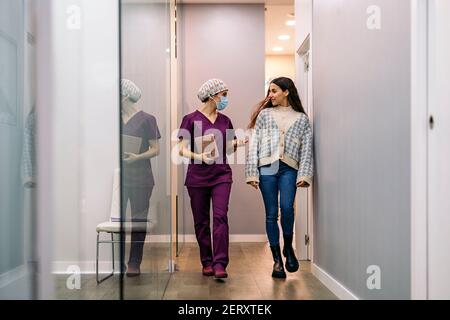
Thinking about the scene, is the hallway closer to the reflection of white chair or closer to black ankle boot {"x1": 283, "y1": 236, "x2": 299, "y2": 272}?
black ankle boot {"x1": 283, "y1": 236, "x2": 299, "y2": 272}

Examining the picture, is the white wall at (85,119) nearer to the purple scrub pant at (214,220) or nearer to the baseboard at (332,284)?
the purple scrub pant at (214,220)

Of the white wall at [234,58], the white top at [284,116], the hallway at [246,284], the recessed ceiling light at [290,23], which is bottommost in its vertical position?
the hallway at [246,284]

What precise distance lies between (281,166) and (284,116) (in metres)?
0.35

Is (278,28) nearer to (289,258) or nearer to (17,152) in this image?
(289,258)

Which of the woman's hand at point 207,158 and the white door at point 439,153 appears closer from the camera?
the white door at point 439,153

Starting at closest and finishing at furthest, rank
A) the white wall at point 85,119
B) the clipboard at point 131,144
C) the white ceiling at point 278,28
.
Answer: the clipboard at point 131,144
the white wall at point 85,119
the white ceiling at point 278,28

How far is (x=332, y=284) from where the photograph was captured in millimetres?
2811

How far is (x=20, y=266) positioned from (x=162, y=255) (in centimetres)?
120

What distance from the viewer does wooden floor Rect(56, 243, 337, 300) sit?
199 cm

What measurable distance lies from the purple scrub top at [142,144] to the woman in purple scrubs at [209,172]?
789 mm

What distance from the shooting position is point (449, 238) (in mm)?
1680

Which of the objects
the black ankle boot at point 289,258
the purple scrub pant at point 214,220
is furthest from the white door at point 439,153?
the purple scrub pant at point 214,220

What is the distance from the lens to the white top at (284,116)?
3246 millimetres

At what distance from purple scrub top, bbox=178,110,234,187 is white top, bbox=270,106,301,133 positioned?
1.15 feet
